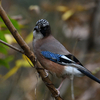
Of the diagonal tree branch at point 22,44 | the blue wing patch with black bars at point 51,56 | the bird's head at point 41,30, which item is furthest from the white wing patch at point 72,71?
the bird's head at point 41,30

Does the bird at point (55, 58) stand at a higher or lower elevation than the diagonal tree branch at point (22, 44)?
lower

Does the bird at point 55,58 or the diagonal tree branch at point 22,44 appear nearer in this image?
the diagonal tree branch at point 22,44

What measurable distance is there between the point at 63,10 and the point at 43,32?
1276 millimetres

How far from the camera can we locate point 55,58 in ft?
10.5

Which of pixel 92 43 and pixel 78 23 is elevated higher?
pixel 78 23

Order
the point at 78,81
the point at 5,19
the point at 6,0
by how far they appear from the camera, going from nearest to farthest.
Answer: the point at 5,19
the point at 78,81
the point at 6,0

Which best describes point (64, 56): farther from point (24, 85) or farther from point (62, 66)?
point (24, 85)

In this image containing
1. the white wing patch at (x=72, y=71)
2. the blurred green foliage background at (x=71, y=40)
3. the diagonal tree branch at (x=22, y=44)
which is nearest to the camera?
the diagonal tree branch at (x=22, y=44)

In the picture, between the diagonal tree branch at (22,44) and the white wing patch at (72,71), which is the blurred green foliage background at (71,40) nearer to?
the white wing patch at (72,71)

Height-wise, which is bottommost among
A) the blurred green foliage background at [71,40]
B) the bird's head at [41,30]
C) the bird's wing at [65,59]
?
the blurred green foliage background at [71,40]

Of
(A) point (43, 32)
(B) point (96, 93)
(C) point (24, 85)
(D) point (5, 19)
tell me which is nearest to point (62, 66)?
(A) point (43, 32)

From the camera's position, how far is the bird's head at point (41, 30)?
323cm

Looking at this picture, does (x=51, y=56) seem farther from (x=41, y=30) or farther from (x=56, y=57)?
(x=41, y=30)

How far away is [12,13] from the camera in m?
7.26
